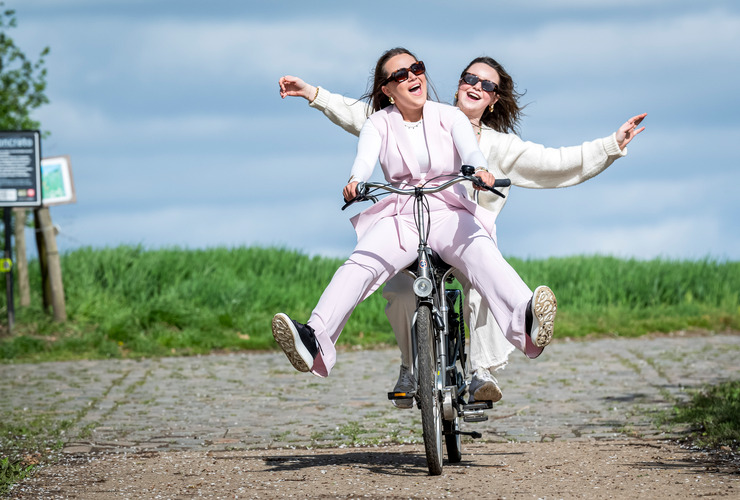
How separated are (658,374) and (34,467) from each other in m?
7.25

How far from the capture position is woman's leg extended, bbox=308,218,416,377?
5586mm

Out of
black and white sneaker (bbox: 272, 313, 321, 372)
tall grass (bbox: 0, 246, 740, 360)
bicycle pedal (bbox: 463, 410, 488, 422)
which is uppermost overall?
black and white sneaker (bbox: 272, 313, 321, 372)

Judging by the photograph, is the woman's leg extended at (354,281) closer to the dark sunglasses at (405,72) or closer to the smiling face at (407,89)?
the smiling face at (407,89)

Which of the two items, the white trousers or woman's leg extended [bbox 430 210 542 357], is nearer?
woman's leg extended [bbox 430 210 542 357]

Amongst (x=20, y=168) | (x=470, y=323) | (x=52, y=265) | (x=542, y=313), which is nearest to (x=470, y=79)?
(x=470, y=323)

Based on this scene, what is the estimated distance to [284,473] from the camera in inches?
243

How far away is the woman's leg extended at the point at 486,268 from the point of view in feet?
18.0

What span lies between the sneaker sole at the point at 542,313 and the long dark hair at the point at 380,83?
1.65 m

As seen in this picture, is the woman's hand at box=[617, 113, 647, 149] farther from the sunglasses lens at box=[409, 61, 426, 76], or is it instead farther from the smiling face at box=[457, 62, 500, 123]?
the sunglasses lens at box=[409, 61, 426, 76]

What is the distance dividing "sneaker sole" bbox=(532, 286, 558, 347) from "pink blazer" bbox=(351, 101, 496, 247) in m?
0.84

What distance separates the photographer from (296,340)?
5316mm

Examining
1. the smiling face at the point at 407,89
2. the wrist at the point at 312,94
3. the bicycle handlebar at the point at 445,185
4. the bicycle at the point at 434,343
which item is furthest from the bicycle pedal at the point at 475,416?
the wrist at the point at 312,94

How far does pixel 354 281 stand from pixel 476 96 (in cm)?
178

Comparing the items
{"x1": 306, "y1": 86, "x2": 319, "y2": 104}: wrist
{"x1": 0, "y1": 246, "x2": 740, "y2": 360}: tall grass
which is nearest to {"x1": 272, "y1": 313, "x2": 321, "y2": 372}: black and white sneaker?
{"x1": 306, "y1": 86, "x2": 319, "y2": 104}: wrist
